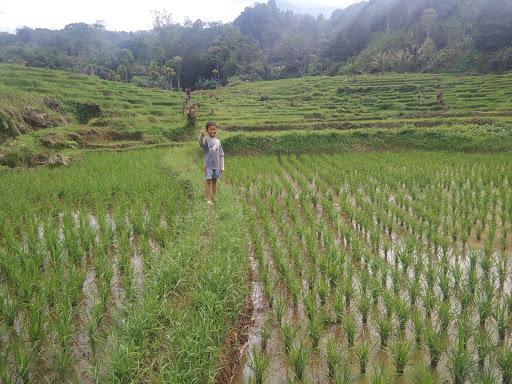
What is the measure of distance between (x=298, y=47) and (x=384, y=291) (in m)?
62.7

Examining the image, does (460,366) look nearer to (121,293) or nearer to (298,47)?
(121,293)

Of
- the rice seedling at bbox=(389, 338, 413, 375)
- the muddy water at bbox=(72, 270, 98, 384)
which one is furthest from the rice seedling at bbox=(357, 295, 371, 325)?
the muddy water at bbox=(72, 270, 98, 384)

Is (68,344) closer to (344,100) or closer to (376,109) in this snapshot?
(376,109)

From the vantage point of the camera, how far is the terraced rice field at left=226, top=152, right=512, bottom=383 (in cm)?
291

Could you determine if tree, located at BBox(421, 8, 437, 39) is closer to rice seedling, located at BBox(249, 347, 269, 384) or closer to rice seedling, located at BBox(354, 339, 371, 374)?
rice seedling, located at BBox(354, 339, 371, 374)

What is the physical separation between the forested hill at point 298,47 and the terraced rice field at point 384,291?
35314mm

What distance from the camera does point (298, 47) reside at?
61.5 metres

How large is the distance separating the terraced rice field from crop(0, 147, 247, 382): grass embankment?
1.44 ft

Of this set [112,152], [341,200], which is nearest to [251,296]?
[341,200]

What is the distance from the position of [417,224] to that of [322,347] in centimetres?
357

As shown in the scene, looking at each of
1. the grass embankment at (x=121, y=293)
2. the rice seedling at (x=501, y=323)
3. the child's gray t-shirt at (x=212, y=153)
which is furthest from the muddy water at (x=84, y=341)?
the child's gray t-shirt at (x=212, y=153)

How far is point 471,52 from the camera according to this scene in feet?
128

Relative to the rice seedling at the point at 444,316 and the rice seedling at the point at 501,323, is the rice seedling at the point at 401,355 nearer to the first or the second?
the rice seedling at the point at 444,316

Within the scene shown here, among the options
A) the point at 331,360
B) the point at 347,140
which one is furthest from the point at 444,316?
the point at 347,140
